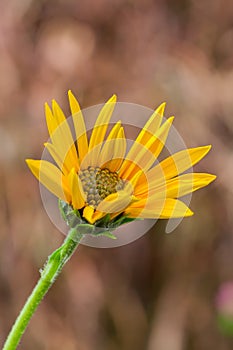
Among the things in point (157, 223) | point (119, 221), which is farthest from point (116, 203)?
point (157, 223)

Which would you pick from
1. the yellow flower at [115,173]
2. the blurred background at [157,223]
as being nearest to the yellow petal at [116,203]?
the yellow flower at [115,173]

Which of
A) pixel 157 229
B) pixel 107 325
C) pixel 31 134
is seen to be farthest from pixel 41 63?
pixel 107 325

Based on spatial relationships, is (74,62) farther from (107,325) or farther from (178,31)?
(107,325)

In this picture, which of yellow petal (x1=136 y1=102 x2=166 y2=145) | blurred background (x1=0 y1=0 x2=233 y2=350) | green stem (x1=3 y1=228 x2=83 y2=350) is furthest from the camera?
blurred background (x1=0 y1=0 x2=233 y2=350)

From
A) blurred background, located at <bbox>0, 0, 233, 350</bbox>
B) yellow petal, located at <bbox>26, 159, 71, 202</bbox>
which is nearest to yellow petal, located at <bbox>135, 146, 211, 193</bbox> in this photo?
yellow petal, located at <bbox>26, 159, 71, 202</bbox>

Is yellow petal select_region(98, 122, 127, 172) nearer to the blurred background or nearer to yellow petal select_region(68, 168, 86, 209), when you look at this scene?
yellow petal select_region(68, 168, 86, 209)

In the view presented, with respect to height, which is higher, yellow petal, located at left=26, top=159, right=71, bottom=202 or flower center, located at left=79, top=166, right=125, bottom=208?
yellow petal, located at left=26, top=159, right=71, bottom=202

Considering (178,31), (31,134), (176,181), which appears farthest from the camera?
(178,31)
